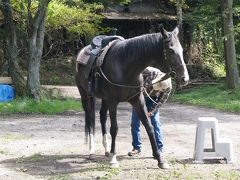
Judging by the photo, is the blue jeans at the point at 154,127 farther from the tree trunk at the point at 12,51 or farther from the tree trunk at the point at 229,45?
the tree trunk at the point at 229,45

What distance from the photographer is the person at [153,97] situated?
26.9 ft

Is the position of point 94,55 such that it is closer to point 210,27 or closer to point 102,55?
point 102,55

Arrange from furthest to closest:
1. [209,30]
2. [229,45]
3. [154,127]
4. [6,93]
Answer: [209,30], [229,45], [6,93], [154,127]

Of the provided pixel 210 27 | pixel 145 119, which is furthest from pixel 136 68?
pixel 210 27

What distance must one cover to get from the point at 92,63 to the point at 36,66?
30.9 feet

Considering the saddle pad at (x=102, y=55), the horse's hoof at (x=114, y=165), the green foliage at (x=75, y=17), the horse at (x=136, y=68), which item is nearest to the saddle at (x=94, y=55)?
the saddle pad at (x=102, y=55)

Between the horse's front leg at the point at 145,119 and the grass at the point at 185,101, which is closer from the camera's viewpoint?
the horse's front leg at the point at 145,119

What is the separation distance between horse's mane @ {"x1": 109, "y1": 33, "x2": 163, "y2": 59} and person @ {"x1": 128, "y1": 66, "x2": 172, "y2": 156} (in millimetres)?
618

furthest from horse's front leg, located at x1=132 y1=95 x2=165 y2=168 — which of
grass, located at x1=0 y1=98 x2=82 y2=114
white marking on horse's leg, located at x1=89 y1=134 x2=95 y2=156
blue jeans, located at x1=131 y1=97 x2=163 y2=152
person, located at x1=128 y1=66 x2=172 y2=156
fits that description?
grass, located at x1=0 y1=98 x2=82 y2=114

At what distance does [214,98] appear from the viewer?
784 inches

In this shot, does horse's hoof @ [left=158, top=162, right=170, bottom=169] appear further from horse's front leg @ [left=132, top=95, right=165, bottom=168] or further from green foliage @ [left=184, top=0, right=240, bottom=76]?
green foliage @ [left=184, top=0, right=240, bottom=76]

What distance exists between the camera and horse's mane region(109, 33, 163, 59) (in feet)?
24.1

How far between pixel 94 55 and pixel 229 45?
13756 millimetres

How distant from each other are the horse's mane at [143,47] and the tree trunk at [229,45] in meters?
13.3
